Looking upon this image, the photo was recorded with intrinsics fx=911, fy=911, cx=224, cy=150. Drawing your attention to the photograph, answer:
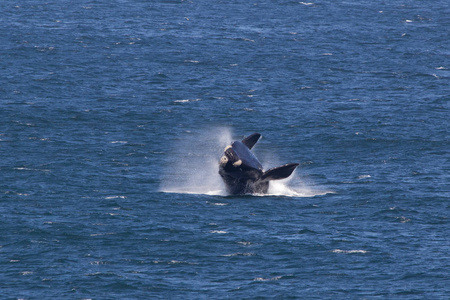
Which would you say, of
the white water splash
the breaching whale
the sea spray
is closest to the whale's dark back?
the breaching whale

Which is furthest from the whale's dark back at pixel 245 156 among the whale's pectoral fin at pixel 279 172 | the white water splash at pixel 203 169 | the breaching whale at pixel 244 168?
the white water splash at pixel 203 169

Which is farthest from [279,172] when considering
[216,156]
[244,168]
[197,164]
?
[216,156]

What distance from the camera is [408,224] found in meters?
65.6

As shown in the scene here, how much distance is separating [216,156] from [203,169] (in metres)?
5.54

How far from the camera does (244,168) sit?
64562 mm

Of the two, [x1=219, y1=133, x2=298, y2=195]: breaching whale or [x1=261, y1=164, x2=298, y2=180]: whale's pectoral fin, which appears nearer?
[x1=261, y1=164, x2=298, y2=180]: whale's pectoral fin

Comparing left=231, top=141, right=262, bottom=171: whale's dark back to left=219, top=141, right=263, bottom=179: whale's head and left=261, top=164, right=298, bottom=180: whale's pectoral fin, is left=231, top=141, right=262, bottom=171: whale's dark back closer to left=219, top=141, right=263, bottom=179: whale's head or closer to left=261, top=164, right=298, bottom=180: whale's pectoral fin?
left=219, top=141, right=263, bottom=179: whale's head

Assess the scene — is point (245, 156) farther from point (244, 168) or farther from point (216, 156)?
point (216, 156)

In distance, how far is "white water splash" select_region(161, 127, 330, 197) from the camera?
73.0 m

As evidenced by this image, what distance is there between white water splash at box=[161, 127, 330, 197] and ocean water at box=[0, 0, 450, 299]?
0.86 ft

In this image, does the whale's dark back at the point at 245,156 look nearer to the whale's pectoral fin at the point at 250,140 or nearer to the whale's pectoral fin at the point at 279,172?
the whale's pectoral fin at the point at 279,172

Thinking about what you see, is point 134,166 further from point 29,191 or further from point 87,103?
point 87,103

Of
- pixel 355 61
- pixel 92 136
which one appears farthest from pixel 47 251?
pixel 355 61

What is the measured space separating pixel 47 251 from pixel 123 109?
147ft
